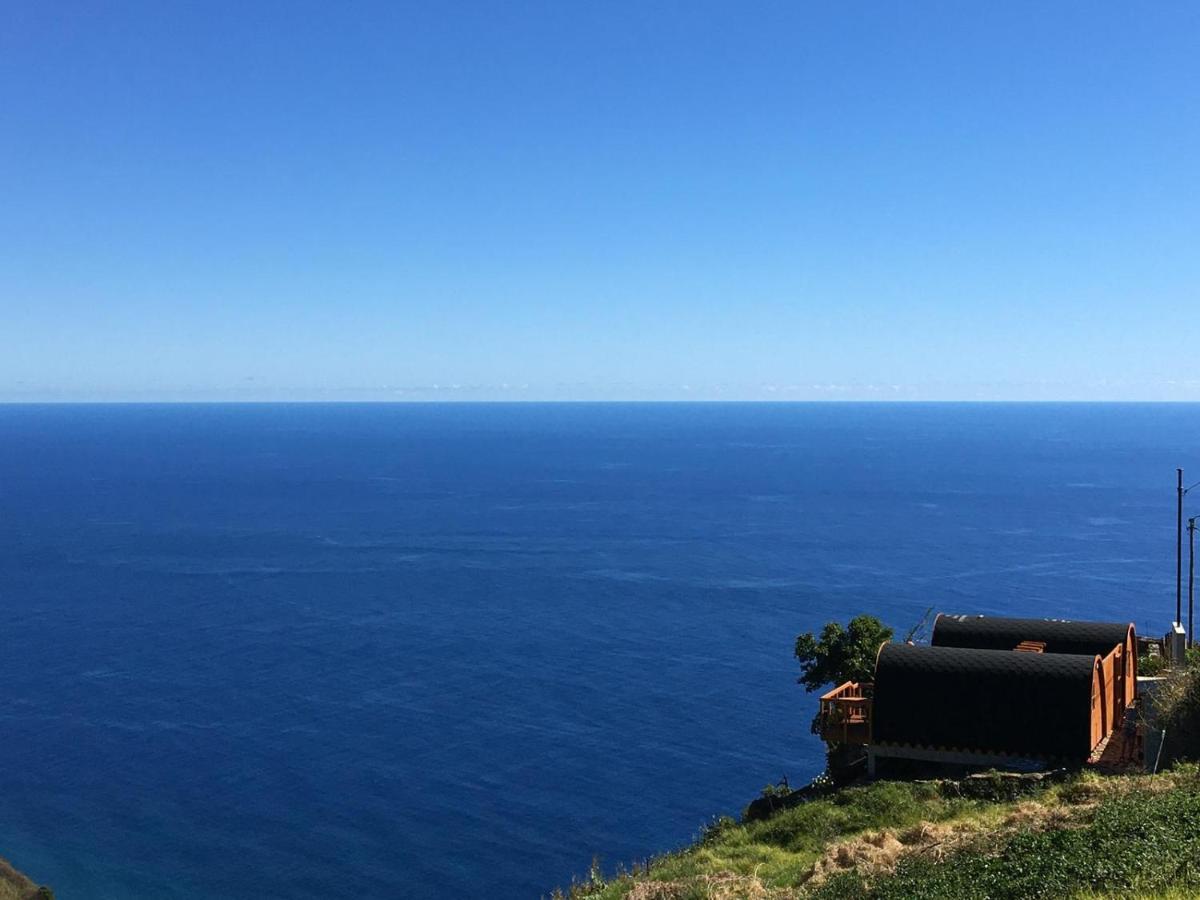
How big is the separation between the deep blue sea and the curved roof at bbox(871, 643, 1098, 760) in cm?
2006

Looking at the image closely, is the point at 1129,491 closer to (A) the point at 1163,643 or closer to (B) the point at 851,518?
(B) the point at 851,518

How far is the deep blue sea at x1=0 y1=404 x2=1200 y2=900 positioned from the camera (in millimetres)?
44625

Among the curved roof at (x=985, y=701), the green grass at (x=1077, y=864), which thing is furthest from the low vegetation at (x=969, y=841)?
the curved roof at (x=985, y=701)

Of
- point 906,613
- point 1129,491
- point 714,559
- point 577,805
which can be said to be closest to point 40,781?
point 577,805

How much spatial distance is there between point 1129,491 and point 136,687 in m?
164

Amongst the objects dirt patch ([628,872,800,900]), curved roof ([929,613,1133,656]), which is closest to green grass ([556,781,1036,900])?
dirt patch ([628,872,800,900])

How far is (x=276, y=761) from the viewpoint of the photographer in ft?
176

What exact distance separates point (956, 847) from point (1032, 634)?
50.6 feet

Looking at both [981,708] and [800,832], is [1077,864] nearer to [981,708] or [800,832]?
[800,832]

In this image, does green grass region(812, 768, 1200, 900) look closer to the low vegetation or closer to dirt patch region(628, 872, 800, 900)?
the low vegetation

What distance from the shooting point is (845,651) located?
3556 cm

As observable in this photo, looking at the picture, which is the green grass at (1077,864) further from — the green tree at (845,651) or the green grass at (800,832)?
the green tree at (845,651)

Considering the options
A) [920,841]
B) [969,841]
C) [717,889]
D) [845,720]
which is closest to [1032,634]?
[845,720]

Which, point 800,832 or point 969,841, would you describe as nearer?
point 969,841
